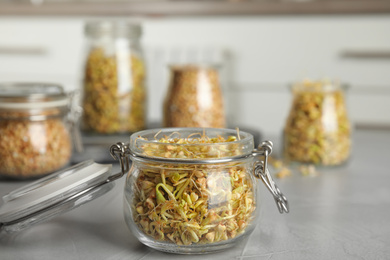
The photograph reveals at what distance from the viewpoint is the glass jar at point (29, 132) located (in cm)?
91

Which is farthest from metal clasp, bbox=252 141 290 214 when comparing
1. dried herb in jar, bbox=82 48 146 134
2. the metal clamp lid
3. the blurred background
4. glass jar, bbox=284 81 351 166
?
the blurred background

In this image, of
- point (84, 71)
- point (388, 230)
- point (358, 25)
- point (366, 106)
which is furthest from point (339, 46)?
point (388, 230)

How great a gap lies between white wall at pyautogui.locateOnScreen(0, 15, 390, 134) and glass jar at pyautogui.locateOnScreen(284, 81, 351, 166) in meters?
1.03

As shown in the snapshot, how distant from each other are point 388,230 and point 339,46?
169 centimetres

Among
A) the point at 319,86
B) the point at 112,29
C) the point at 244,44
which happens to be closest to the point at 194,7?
the point at 244,44

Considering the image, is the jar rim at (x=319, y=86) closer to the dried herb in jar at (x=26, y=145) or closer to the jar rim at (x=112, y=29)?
the jar rim at (x=112, y=29)

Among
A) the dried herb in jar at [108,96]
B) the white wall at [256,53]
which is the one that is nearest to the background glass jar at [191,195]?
the dried herb in jar at [108,96]

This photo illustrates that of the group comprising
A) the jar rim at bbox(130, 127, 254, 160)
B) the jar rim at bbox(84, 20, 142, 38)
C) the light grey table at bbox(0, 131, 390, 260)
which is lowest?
the light grey table at bbox(0, 131, 390, 260)

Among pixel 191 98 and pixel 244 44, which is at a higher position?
pixel 244 44

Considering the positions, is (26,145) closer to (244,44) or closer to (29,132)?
(29,132)

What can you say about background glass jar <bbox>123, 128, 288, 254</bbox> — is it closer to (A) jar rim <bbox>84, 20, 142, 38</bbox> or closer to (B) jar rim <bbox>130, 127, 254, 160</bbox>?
(B) jar rim <bbox>130, 127, 254, 160</bbox>

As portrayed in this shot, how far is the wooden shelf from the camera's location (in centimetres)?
216

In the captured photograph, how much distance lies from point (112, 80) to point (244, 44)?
135 cm

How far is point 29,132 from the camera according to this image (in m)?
0.92
